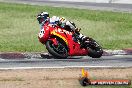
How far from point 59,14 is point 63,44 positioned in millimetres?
14699

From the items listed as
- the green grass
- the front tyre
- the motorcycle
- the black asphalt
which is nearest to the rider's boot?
the motorcycle

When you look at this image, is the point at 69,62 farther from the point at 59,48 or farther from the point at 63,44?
the point at 63,44

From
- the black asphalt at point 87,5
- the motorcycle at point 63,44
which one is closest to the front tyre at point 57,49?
the motorcycle at point 63,44

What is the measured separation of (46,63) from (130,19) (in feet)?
47.6

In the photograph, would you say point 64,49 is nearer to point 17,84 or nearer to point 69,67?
point 69,67

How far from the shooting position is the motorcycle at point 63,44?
58.4 feet

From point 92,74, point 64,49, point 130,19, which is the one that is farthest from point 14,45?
point 130,19

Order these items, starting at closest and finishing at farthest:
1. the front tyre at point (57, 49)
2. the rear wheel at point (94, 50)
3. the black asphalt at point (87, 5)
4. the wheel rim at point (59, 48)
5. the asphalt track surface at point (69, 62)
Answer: the asphalt track surface at point (69, 62) → the front tyre at point (57, 49) → the wheel rim at point (59, 48) → the rear wheel at point (94, 50) → the black asphalt at point (87, 5)

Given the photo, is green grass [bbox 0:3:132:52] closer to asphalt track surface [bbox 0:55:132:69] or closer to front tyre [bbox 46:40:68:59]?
front tyre [bbox 46:40:68:59]

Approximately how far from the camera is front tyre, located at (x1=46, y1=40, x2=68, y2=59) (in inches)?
695

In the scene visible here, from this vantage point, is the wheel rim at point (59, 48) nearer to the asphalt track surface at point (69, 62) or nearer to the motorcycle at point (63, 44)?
the motorcycle at point (63, 44)

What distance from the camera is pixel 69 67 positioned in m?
16.5

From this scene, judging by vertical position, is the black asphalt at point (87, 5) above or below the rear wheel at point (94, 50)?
above

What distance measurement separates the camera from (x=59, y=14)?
32.5 meters
